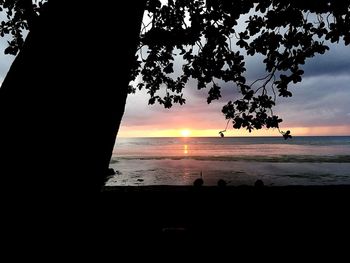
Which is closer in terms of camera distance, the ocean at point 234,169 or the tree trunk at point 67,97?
the tree trunk at point 67,97

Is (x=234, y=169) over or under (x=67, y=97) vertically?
under

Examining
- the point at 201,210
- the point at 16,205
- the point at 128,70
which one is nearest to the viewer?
the point at 16,205

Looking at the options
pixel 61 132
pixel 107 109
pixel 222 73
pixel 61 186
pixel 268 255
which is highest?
pixel 222 73

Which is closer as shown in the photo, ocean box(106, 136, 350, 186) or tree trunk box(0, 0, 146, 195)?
tree trunk box(0, 0, 146, 195)

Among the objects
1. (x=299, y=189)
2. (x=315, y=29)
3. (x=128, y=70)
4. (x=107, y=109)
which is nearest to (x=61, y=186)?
(x=107, y=109)

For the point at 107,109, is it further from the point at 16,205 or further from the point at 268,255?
the point at 268,255

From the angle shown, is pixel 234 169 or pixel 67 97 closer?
pixel 67 97

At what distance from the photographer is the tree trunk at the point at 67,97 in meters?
1.08

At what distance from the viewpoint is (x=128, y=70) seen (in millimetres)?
1394

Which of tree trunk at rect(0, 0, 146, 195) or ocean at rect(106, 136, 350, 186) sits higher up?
tree trunk at rect(0, 0, 146, 195)

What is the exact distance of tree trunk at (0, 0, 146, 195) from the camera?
1.08 meters

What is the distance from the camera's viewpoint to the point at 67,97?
1.16 metres

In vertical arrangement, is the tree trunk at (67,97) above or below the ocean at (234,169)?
above

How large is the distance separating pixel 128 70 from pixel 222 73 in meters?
5.42
